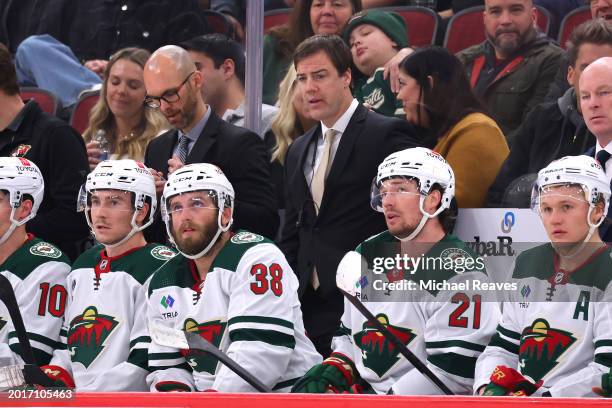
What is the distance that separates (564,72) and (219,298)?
1488 millimetres

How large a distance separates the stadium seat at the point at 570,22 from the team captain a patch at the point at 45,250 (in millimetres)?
2065

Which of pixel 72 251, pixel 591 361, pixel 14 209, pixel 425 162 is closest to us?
pixel 591 361

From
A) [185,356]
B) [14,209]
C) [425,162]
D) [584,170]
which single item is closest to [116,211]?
[14,209]

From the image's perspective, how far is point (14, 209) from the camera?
168 inches

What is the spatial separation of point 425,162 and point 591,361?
0.78 m

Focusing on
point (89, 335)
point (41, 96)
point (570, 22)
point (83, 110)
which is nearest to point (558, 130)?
point (570, 22)

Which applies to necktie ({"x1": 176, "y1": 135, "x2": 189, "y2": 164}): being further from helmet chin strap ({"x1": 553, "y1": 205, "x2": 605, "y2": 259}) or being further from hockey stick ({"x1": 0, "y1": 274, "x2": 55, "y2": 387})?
helmet chin strap ({"x1": 553, "y1": 205, "x2": 605, "y2": 259})

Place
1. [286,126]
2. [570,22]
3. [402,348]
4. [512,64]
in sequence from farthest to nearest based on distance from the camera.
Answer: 1. [570,22]
2. [286,126]
3. [512,64]
4. [402,348]

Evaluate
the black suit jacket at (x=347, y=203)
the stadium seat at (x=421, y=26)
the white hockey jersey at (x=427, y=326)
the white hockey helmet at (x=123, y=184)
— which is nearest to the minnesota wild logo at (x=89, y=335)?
the white hockey helmet at (x=123, y=184)

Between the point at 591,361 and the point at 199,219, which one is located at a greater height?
the point at 199,219

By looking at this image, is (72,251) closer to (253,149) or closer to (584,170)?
(253,149)

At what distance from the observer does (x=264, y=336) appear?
12.0 ft

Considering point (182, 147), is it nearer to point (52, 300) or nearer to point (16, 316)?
point (52, 300)

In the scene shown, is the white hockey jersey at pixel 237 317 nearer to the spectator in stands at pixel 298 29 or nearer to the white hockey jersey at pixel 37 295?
Result: the white hockey jersey at pixel 37 295
